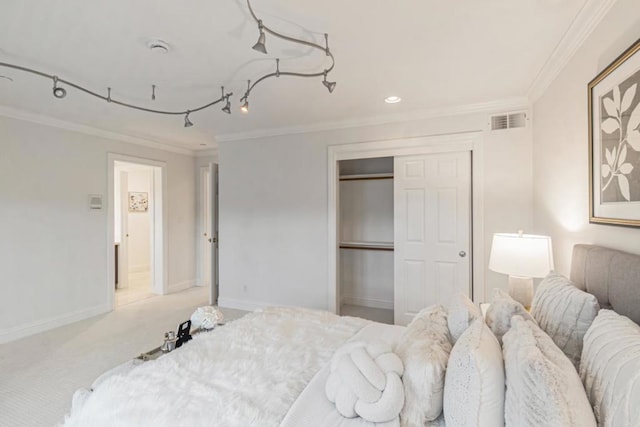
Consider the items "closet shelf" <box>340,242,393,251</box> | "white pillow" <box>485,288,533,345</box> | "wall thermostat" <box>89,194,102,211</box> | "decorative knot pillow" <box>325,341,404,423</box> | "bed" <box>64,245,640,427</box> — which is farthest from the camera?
"closet shelf" <box>340,242,393,251</box>

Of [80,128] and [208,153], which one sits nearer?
[80,128]

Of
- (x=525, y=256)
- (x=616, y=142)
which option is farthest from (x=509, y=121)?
(x=616, y=142)

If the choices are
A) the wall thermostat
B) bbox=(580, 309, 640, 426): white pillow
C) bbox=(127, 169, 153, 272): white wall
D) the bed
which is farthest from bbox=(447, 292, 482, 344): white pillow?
bbox=(127, 169, 153, 272): white wall

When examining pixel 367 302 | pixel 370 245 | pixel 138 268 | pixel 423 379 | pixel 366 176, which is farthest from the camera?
pixel 138 268

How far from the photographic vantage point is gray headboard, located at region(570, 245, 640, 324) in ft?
4.08

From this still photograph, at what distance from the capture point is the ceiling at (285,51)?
176cm

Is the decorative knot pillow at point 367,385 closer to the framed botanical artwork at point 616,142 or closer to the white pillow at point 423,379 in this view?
the white pillow at point 423,379

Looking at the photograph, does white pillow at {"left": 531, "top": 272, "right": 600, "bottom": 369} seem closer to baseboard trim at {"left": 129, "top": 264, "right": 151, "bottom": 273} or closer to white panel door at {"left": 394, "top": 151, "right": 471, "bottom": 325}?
white panel door at {"left": 394, "top": 151, "right": 471, "bottom": 325}

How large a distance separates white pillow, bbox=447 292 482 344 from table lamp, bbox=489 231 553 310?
0.81 metres

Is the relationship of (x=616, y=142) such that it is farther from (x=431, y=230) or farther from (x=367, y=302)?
(x=367, y=302)

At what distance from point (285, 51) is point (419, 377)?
202 cm

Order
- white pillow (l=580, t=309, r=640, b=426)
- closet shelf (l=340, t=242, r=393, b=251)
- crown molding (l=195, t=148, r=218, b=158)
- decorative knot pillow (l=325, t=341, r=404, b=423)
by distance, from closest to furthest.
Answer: white pillow (l=580, t=309, r=640, b=426) → decorative knot pillow (l=325, t=341, r=404, b=423) → closet shelf (l=340, t=242, r=393, b=251) → crown molding (l=195, t=148, r=218, b=158)

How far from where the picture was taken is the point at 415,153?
360cm

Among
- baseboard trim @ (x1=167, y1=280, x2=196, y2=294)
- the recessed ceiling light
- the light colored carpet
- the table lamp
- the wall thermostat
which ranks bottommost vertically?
the light colored carpet
